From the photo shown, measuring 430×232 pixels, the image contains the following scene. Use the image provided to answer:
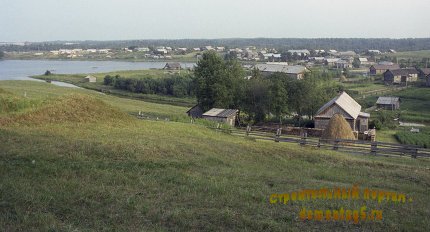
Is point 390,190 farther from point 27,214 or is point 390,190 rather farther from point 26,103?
point 26,103

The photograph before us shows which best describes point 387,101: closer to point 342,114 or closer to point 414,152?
point 342,114

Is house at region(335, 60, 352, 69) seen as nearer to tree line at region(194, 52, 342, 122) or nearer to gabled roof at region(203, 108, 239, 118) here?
tree line at region(194, 52, 342, 122)

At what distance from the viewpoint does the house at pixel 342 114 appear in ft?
121

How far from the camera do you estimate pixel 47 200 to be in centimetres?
939

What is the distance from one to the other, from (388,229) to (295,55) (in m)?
149

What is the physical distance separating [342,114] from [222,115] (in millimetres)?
10394

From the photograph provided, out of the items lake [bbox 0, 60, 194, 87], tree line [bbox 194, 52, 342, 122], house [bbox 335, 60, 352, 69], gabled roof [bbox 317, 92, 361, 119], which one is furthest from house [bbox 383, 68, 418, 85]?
lake [bbox 0, 60, 194, 87]

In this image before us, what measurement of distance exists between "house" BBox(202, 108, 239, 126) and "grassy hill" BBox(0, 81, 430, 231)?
53.9ft

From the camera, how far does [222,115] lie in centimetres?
3681

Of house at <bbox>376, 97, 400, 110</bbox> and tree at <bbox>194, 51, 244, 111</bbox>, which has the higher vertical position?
tree at <bbox>194, 51, 244, 111</bbox>

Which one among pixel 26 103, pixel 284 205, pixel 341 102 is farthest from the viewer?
pixel 341 102

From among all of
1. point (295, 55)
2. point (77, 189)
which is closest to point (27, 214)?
point (77, 189)

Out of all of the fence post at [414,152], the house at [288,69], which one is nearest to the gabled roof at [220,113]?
the fence post at [414,152]

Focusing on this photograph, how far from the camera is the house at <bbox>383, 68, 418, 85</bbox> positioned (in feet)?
282
